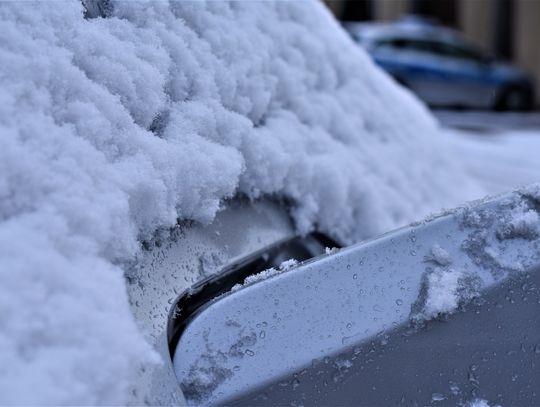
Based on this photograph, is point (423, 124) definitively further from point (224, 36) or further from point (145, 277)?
point (145, 277)

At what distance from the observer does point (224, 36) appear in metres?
1.54

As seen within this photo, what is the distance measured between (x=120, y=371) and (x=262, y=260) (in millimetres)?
543

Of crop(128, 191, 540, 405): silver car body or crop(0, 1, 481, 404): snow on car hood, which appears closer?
crop(0, 1, 481, 404): snow on car hood

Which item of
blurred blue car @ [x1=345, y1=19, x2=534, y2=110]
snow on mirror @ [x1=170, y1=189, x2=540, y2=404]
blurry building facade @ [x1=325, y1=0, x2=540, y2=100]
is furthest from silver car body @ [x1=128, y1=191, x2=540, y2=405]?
blurry building facade @ [x1=325, y1=0, x2=540, y2=100]

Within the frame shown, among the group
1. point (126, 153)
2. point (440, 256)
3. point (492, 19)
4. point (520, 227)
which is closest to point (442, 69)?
point (492, 19)

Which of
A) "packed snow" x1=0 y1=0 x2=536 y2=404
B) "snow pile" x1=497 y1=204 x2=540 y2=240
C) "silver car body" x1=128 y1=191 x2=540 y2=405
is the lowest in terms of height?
"silver car body" x1=128 y1=191 x2=540 y2=405

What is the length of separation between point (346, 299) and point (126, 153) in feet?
1.43

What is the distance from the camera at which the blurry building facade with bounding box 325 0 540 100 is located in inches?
655

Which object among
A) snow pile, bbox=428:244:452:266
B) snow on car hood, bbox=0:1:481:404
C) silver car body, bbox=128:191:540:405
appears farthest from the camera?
snow pile, bbox=428:244:452:266

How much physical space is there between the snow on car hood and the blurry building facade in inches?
622

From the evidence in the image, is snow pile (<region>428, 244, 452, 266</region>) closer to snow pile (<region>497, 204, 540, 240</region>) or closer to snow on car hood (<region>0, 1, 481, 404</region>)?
snow pile (<region>497, 204, 540, 240</region>)

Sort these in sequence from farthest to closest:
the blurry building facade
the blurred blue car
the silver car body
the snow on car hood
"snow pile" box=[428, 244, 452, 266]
Answer: the blurry building facade → the blurred blue car → "snow pile" box=[428, 244, 452, 266] → the silver car body → the snow on car hood

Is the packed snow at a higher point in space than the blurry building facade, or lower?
higher

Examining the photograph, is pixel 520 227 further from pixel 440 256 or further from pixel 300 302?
pixel 300 302
